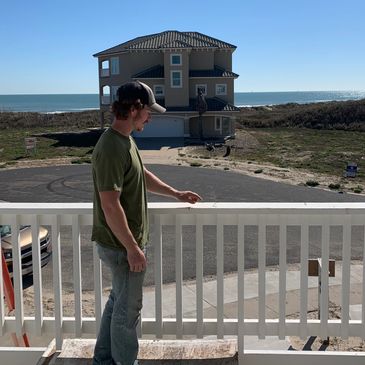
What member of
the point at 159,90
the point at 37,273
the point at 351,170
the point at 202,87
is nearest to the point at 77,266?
the point at 37,273

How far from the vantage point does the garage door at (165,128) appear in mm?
41469

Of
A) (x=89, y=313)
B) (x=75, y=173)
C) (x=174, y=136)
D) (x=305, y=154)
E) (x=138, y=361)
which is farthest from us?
(x=174, y=136)

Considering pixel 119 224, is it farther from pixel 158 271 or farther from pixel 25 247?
pixel 25 247

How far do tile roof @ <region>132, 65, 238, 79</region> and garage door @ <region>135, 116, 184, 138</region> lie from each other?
3.37 meters

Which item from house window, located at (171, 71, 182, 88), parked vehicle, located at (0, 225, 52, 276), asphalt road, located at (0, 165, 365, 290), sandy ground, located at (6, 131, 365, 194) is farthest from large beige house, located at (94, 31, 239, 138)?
parked vehicle, located at (0, 225, 52, 276)

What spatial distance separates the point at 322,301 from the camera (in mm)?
3477

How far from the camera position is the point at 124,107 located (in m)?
2.78

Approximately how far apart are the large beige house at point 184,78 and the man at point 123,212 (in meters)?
38.0

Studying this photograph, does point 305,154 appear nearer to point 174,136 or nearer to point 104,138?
point 174,136

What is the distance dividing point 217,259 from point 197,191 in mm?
14664

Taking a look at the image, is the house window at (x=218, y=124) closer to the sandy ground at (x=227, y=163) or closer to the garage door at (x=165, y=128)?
the garage door at (x=165, y=128)

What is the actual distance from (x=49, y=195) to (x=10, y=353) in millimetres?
13849

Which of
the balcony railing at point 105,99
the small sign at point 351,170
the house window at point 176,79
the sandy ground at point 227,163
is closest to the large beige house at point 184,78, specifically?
the house window at point 176,79

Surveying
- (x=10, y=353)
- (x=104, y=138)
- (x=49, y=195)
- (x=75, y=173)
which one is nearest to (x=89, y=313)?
(x=10, y=353)
